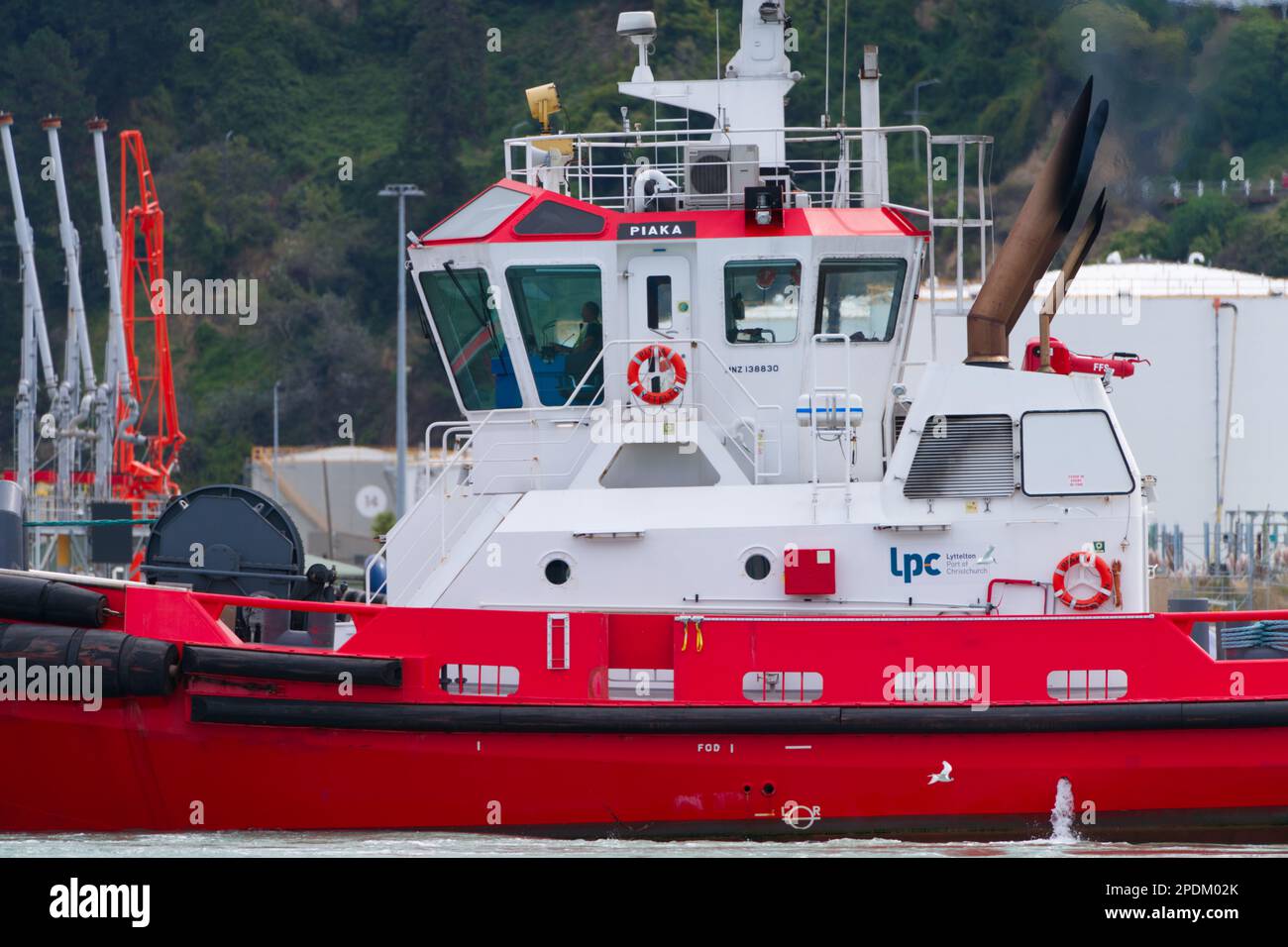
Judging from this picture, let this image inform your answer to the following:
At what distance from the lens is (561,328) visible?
34.9ft

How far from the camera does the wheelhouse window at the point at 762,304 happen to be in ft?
34.4

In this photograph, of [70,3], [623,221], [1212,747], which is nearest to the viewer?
[1212,747]

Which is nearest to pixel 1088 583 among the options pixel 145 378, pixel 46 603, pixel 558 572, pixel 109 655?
pixel 558 572

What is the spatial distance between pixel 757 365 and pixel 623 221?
1108 mm

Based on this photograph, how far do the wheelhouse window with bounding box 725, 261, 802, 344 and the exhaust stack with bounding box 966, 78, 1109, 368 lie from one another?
100cm

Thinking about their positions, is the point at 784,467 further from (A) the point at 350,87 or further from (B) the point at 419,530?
(A) the point at 350,87

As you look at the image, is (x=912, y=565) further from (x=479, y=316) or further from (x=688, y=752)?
(x=479, y=316)

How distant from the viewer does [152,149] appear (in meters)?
51.7

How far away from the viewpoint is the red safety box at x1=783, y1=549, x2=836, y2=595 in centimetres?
981

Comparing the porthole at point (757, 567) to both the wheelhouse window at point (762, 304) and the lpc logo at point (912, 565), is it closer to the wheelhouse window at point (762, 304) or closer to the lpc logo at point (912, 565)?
the lpc logo at point (912, 565)

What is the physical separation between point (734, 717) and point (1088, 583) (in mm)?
2023

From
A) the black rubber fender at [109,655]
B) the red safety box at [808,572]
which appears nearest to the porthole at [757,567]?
the red safety box at [808,572]

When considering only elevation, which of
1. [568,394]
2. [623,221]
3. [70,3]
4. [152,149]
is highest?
[70,3]

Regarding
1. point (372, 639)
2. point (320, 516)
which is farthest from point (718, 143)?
point (320, 516)
